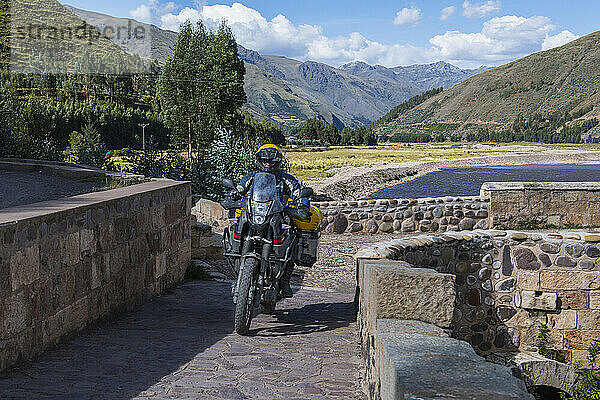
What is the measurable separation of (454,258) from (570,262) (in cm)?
160

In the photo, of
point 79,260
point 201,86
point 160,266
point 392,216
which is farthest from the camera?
point 201,86

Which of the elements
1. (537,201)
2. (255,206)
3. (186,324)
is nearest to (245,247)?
(255,206)

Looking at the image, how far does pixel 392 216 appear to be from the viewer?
568 inches

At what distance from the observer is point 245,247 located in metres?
6.14

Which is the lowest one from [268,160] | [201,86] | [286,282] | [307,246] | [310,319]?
[310,319]

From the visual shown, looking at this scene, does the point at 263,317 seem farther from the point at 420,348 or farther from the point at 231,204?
the point at 420,348

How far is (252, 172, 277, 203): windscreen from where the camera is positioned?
618 cm

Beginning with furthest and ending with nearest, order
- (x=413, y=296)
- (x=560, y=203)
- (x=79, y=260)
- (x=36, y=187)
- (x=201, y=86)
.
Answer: (x=201, y=86) < (x=560, y=203) < (x=36, y=187) < (x=79, y=260) < (x=413, y=296)

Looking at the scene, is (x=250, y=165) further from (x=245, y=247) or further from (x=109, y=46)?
(x=109, y=46)

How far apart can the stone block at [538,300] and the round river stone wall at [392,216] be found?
616 centimetres

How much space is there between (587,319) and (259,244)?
4612 mm

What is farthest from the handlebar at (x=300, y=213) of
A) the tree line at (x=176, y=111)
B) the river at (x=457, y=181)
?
the river at (x=457, y=181)

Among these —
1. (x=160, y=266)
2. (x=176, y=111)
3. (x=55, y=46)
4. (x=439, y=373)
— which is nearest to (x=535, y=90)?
(x=55, y=46)

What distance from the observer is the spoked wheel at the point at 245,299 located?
19.3 feet
